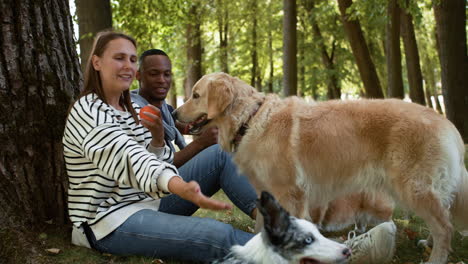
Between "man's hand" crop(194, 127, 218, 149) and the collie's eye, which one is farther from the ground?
"man's hand" crop(194, 127, 218, 149)

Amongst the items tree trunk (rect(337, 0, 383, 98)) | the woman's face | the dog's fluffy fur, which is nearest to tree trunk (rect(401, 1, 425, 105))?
tree trunk (rect(337, 0, 383, 98))

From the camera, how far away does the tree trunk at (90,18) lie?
718 cm

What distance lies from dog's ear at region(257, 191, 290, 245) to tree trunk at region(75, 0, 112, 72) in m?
6.01

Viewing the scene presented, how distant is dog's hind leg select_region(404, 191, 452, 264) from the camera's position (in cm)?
349

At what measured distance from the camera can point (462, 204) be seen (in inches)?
146

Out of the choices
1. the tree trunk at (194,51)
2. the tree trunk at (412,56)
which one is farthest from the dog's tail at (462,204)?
the tree trunk at (194,51)

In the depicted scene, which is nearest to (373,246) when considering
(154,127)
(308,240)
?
(308,240)

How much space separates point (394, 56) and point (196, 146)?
9.25m

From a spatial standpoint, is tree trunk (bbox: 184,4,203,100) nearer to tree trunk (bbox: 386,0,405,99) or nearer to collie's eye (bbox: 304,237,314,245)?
tree trunk (bbox: 386,0,405,99)

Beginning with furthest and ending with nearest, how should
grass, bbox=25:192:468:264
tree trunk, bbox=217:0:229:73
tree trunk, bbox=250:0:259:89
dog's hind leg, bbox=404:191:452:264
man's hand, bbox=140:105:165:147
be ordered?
1. tree trunk, bbox=250:0:259:89
2. tree trunk, bbox=217:0:229:73
3. dog's hind leg, bbox=404:191:452:264
4. man's hand, bbox=140:105:165:147
5. grass, bbox=25:192:468:264

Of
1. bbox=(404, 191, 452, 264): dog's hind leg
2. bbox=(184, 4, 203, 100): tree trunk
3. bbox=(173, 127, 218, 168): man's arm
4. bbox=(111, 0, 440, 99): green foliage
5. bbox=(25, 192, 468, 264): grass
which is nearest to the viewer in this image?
bbox=(25, 192, 468, 264): grass

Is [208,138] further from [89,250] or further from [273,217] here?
[273,217]

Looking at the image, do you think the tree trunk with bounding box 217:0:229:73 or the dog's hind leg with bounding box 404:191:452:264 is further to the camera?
the tree trunk with bounding box 217:0:229:73

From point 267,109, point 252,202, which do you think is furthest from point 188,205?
point 267,109
